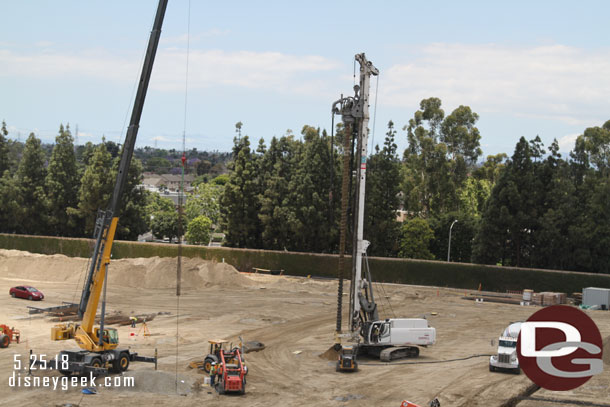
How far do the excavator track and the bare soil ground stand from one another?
677 mm

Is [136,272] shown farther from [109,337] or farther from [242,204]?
[109,337]

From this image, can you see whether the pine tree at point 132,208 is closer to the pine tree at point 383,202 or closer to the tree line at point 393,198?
the tree line at point 393,198

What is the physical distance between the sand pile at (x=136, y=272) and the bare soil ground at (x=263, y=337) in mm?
107

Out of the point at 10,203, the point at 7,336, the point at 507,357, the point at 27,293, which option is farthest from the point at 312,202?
the point at 507,357

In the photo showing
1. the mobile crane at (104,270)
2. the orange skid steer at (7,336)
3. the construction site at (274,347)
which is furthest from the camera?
the orange skid steer at (7,336)

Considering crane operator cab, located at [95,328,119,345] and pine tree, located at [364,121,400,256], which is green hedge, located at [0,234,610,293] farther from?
crane operator cab, located at [95,328,119,345]

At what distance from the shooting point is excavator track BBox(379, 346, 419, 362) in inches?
1383

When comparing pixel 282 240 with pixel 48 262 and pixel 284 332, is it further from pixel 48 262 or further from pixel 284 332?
pixel 284 332

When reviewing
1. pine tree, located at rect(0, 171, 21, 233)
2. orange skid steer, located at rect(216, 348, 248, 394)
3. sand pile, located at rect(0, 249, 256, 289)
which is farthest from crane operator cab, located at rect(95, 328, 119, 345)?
pine tree, located at rect(0, 171, 21, 233)

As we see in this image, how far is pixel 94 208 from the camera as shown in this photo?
8794 cm

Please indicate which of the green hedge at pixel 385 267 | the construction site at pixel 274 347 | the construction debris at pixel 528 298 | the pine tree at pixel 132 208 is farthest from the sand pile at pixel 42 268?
the construction debris at pixel 528 298

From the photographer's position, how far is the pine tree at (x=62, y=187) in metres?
91.5

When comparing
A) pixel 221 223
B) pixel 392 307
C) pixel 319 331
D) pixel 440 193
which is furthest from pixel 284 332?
pixel 440 193

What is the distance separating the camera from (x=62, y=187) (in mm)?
91812
